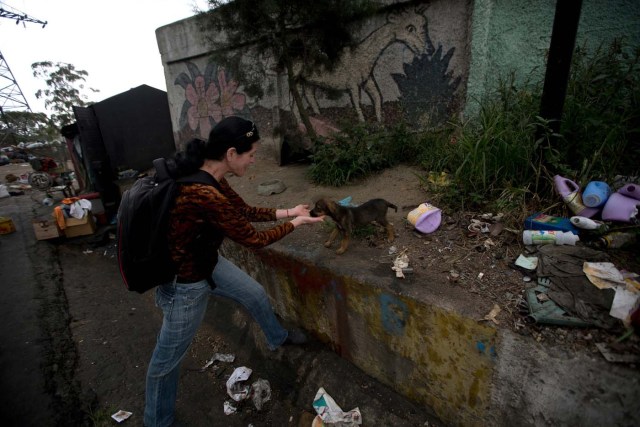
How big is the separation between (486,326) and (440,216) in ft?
4.18

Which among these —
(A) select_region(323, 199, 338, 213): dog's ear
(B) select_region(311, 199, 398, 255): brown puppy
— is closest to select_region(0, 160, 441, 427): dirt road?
(B) select_region(311, 199, 398, 255): brown puppy

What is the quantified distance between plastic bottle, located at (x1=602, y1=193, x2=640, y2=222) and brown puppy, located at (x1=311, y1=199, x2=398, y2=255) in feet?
5.12

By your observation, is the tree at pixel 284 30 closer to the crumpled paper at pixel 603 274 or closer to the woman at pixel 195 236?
the woman at pixel 195 236

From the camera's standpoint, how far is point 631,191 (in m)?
2.14

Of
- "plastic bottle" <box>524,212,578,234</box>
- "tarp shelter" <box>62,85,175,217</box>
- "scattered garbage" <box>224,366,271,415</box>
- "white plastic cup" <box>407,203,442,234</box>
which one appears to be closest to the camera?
"plastic bottle" <box>524,212,578,234</box>

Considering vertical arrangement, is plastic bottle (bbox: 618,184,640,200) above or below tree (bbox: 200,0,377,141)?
below

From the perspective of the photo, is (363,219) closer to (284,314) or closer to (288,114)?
(284,314)

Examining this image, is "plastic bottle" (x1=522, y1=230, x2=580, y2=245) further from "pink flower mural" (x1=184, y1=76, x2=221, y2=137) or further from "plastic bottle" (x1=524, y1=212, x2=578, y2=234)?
"pink flower mural" (x1=184, y1=76, x2=221, y2=137)

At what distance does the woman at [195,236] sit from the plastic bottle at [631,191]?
7.65 ft

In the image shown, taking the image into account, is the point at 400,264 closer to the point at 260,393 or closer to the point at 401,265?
the point at 401,265

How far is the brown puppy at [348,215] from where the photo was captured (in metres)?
2.44

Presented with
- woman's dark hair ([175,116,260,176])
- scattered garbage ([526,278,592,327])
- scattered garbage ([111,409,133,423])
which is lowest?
scattered garbage ([111,409,133,423])

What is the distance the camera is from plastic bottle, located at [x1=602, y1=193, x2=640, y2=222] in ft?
6.81

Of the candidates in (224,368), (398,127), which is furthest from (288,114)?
(224,368)
